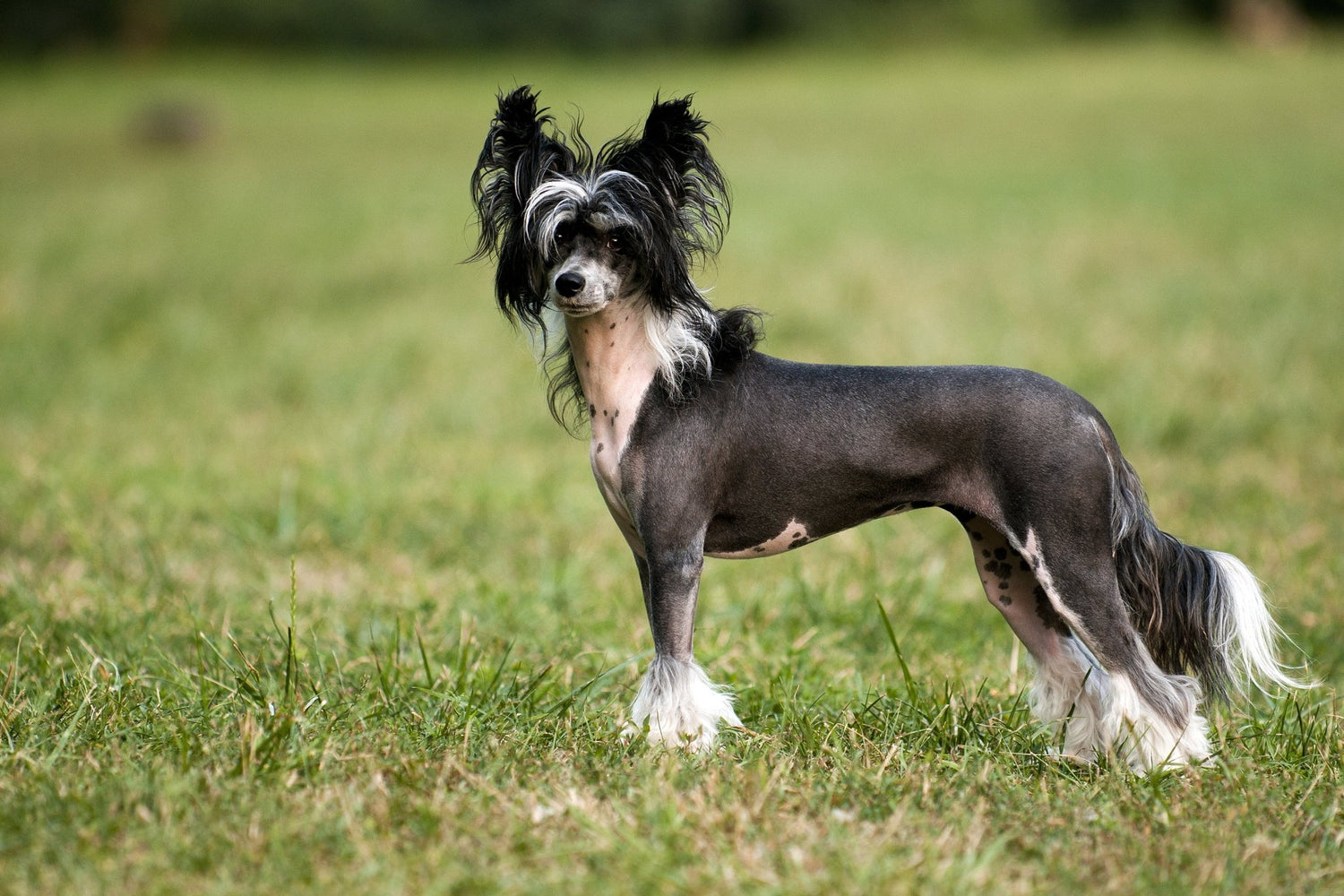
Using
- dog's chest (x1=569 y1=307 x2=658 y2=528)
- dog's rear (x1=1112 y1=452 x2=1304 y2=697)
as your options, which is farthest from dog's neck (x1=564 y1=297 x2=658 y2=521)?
dog's rear (x1=1112 y1=452 x2=1304 y2=697)

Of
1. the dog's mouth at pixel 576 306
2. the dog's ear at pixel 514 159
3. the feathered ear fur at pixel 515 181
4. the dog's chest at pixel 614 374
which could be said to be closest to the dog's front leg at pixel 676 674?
the dog's chest at pixel 614 374

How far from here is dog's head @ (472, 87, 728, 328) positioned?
→ 10.2ft

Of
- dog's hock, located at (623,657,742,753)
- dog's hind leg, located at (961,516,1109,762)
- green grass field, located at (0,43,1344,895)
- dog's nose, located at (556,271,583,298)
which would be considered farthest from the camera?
dog's hind leg, located at (961,516,1109,762)

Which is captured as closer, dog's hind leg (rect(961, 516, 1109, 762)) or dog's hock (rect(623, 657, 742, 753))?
dog's hock (rect(623, 657, 742, 753))

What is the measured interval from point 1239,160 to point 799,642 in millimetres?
17389

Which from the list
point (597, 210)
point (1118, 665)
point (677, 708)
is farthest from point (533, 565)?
point (1118, 665)

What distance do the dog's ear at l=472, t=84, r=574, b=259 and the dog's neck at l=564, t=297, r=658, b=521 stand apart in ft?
1.05

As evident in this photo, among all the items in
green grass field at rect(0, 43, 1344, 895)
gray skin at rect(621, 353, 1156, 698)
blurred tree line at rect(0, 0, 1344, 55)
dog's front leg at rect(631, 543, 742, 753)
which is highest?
blurred tree line at rect(0, 0, 1344, 55)

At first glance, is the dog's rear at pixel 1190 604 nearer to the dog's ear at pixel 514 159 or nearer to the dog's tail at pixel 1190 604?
the dog's tail at pixel 1190 604

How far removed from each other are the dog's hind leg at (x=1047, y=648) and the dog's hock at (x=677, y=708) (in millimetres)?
839

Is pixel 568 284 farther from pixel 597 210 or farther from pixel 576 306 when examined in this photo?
Result: pixel 597 210

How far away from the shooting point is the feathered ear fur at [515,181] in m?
3.20

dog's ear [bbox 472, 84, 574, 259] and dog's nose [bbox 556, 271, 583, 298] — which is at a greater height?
dog's ear [bbox 472, 84, 574, 259]

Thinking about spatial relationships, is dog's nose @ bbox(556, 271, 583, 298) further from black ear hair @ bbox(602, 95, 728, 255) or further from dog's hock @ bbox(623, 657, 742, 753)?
dog's hock @ bbox(623, 657, 742, 753)
